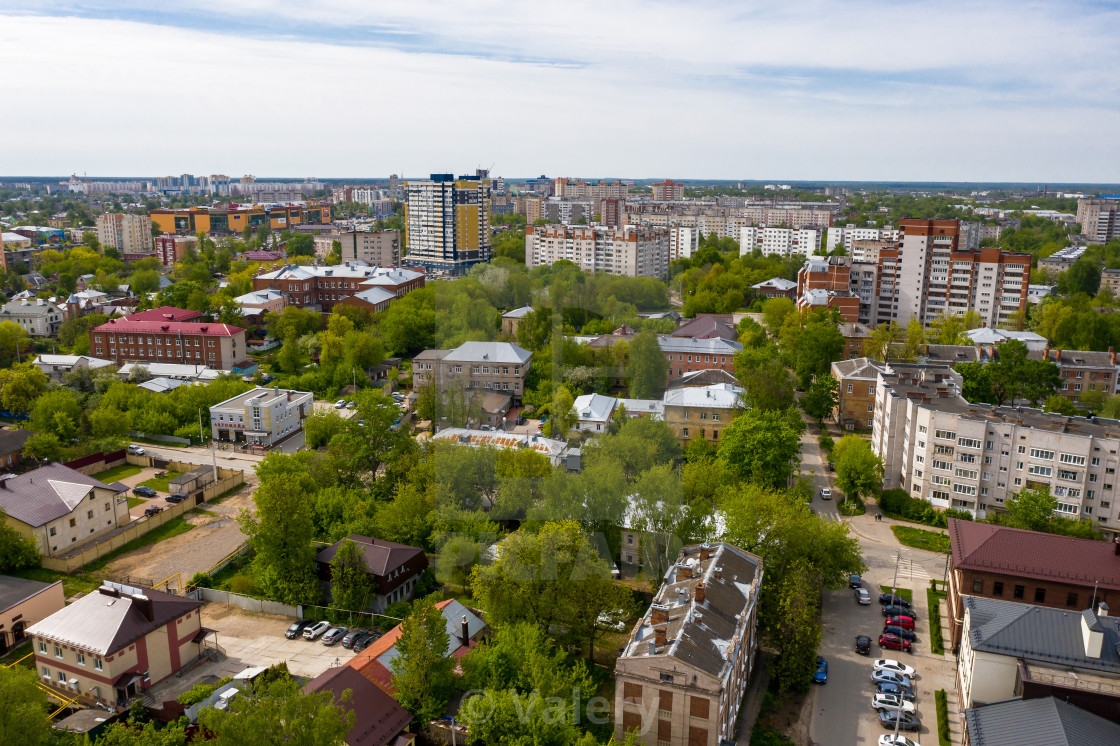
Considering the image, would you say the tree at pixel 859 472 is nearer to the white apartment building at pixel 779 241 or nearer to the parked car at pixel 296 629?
the parked car at pixel 296 629

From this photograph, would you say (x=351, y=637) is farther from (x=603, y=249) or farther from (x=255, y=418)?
(x=603, y=249)

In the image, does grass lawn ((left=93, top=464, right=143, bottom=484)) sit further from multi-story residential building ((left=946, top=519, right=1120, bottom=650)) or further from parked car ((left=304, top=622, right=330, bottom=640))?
multi-story residential building ((left=946, top=519, right=1120, bottom=650))

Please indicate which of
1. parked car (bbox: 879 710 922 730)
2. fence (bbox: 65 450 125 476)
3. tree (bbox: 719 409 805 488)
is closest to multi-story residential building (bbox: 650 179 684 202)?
tree (bbox: 719 409 805 488)

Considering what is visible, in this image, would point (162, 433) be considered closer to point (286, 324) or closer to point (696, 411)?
point (286, 324)

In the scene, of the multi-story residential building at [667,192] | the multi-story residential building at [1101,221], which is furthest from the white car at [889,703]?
the multi-story residential building at [667,192]

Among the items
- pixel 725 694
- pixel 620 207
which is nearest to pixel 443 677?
pixel 725 694

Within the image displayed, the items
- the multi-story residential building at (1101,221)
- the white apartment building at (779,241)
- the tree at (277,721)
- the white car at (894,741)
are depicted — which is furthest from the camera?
the multi-story residential building at (1101,221)

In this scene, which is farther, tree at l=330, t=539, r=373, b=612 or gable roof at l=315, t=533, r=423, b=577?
gable roof at l=315, t=533, r=423, b=577
